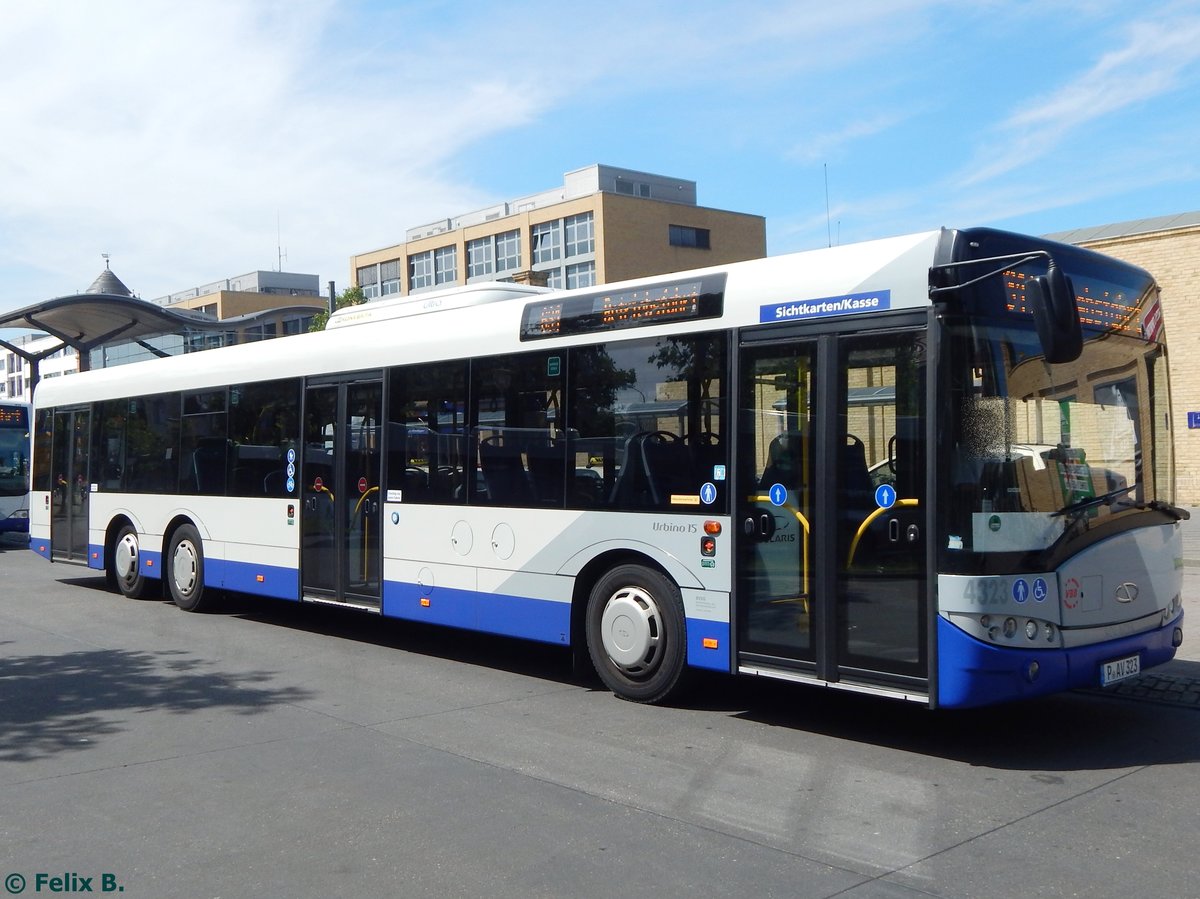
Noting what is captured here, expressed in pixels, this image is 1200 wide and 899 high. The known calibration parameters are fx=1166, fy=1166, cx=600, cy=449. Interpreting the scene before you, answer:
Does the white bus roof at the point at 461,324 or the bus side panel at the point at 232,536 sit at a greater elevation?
the white bus roof at the point at 461,324

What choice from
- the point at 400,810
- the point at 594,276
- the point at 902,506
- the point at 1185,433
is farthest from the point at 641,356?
the point at 594,276

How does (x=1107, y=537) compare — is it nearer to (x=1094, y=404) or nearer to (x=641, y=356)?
(x=1094, y=404)

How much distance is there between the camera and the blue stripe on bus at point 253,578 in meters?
11.8

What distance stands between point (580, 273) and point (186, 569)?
2224 inches

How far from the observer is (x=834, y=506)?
7047 mm

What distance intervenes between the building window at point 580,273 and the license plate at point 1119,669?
61234 mm

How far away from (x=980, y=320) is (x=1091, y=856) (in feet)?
9.51

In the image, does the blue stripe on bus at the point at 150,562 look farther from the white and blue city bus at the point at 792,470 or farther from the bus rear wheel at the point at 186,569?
the white and blue city bus at the point at 792,470

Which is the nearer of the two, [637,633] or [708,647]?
[708,647]

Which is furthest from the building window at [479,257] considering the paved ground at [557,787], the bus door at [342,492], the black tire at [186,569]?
the paved ground at [557,787]

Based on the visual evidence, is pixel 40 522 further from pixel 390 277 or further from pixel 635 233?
pixel 390 277

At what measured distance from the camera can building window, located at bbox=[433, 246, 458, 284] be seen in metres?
76.9

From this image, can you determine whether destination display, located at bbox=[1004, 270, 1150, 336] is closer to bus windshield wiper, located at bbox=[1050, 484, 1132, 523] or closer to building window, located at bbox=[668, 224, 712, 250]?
bus windshield wiper, located at bbox=[1050, 484, 1132, 523]

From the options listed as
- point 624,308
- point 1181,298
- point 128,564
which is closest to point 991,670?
point 624,308
